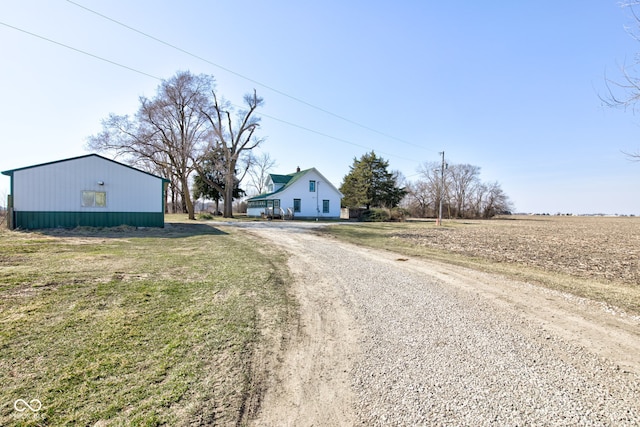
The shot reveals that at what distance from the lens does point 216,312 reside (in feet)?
13.9

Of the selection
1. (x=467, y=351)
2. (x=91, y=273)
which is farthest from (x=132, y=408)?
(x=91, y=273)

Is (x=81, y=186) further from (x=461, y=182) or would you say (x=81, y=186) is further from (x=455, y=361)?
(x=461, y=182)

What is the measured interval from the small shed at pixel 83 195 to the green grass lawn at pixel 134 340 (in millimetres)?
11093

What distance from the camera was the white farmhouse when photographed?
3375 cm

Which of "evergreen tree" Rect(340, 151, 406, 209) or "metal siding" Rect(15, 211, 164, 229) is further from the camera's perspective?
"evergreen tree" Rect(340, 151, 406, 209)

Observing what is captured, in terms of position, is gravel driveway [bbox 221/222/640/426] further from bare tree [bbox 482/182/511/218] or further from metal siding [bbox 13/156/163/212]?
bare tree [bbox 482/182/511/218]

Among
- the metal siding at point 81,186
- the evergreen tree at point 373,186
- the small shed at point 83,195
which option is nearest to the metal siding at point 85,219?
the small shed at point 83,195

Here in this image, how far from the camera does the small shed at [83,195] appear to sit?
15133 mm

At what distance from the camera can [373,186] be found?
39594 millimetres

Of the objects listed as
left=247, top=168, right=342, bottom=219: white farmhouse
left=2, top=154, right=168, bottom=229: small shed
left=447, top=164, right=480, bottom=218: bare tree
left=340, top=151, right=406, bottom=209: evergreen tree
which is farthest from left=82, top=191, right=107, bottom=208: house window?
left=447, top=164, right=480, bottom=218: bare tree

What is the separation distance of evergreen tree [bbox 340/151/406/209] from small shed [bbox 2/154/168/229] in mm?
26217

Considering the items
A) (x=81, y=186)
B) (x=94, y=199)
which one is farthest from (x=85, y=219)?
(x=81, y=186)

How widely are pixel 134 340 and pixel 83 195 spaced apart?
56.0ft

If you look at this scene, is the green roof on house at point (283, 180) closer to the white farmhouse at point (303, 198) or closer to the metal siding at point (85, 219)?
the white farmhouse at point (303, 198)
